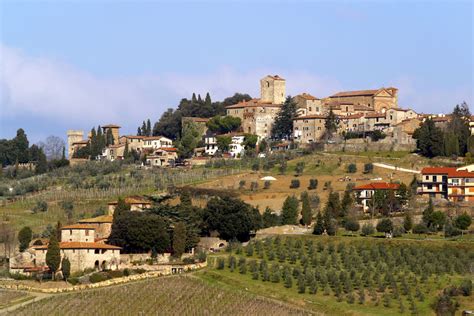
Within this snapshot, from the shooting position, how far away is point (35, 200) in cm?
9662

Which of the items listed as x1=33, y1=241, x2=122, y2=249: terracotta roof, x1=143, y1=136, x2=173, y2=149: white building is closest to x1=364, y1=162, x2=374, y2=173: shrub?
x1=143, y1=136, x2=173, y2=149: white building

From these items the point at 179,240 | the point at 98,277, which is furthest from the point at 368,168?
the point at 98,277

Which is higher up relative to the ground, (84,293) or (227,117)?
(227,117)

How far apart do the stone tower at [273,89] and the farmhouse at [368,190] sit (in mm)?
38695

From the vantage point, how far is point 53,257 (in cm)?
6644

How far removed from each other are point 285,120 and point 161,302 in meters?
55.4

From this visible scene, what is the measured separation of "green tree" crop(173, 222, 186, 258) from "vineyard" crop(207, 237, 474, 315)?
233cm

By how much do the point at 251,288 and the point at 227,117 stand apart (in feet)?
190

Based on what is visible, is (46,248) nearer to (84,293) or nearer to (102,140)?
(84,293)

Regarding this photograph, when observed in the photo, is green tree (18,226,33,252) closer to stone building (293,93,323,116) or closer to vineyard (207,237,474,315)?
vineyard (207,237,474,315)

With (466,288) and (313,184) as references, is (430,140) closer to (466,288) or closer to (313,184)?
(313,184)

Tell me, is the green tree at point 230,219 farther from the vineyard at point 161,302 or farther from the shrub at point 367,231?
the vineyard at point 161,302

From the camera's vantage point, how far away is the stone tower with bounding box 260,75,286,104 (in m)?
124

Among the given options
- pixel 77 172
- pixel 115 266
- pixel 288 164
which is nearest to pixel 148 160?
pixel 77 172
